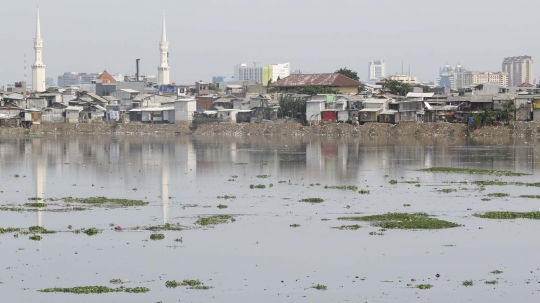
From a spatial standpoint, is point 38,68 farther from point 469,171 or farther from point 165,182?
point 469,171

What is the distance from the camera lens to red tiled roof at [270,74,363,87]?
98938 millimetres

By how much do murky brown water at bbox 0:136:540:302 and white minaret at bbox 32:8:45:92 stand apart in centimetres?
9288

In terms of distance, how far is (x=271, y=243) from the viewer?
65.6 ft

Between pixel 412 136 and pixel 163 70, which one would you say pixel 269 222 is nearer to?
pixel 412 136

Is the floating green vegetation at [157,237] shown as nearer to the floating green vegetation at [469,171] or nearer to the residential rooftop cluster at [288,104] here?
the floating green vegetation at [469,171]

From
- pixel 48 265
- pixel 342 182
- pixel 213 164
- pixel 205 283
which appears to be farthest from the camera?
pixel 213 164

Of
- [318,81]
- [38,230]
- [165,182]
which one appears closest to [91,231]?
[38,230]

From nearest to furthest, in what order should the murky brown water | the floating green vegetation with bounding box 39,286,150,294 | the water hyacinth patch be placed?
the floating green vegetation with bounding box 39,286,150,294 < the murky brown water < the water hyacinth patch

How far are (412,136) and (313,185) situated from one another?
44219 millimetres

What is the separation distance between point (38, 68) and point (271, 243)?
381ft

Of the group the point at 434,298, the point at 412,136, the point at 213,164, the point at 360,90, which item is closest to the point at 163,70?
the point at 360,90

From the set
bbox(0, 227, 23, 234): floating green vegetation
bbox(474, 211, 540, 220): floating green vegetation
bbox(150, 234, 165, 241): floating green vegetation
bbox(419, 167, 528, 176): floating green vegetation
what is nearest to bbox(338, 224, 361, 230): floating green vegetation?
bbox(474, 211, 540, 220): floating green vegetation

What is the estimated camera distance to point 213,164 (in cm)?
4409

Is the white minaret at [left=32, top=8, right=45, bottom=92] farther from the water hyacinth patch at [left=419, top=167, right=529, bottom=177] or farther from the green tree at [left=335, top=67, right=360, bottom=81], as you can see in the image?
the water hyacinth patch at [left=419, top=167, right=529, bottom=177]
